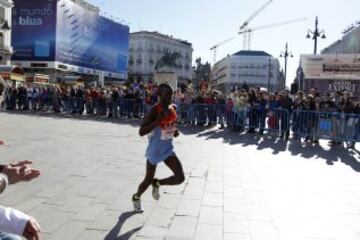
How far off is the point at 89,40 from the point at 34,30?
7875 millimetres

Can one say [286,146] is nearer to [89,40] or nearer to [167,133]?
[167,133]

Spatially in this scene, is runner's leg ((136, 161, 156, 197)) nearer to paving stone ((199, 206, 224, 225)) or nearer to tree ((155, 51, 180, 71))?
paving stone ((199, 206, 224, 225))

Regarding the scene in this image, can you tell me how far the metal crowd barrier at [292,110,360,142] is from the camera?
14047 mm

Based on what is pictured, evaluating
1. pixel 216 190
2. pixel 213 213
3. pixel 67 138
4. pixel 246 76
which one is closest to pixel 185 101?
pixel 67 138

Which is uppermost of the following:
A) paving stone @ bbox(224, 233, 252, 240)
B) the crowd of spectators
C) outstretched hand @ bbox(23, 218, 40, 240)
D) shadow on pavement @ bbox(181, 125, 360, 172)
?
the crowd of spectators

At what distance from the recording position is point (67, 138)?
12859 mm

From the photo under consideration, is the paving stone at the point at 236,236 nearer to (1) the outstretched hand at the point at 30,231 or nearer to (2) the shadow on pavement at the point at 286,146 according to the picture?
(1) the outstretched hand at the point at 30,231

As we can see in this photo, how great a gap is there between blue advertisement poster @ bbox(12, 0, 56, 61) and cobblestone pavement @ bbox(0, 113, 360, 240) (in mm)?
52382

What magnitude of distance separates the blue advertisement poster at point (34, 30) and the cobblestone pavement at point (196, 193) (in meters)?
52.4

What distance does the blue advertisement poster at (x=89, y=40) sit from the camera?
63.3m

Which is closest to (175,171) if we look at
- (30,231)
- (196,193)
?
(196,193)

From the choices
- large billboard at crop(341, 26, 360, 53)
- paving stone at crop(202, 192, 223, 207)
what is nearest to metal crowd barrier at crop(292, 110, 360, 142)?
paving stone at crop(202, 192, 223, 207)

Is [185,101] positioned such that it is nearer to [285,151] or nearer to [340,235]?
[285,151]

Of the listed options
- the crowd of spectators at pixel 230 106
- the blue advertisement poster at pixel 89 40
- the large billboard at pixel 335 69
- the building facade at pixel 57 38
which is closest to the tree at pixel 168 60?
the blue advertisement poster at pixel 89 40
